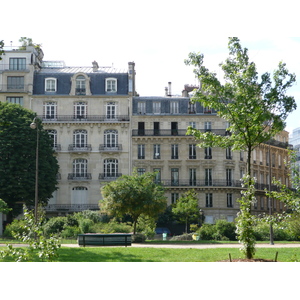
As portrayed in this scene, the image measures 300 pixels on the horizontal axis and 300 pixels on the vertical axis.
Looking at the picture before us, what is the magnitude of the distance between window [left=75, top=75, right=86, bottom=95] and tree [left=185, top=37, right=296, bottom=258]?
33.8 meters

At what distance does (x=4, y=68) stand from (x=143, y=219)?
25.9 metres

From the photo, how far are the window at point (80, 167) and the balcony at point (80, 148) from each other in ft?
3.35

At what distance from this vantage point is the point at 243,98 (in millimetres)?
20234

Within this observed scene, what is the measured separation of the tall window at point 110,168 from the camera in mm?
53094

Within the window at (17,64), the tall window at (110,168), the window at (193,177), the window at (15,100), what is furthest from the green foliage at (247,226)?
the window at (17,64)

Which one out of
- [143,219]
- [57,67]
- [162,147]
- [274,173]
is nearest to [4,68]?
[57,67]

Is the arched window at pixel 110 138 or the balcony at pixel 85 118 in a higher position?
the balcony at pixel 85 118

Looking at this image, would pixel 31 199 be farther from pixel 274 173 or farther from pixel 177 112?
pixel 274 173

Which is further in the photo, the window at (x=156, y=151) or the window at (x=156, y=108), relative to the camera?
the window at (x=156, y=108)

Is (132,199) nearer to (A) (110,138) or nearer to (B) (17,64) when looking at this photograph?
(A) (110,138)

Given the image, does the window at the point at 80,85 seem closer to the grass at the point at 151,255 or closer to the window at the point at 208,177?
the window at the point at 208,177

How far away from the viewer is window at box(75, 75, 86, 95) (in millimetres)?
54375

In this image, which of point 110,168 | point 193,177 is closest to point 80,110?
point 110,168

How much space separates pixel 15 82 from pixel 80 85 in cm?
661
